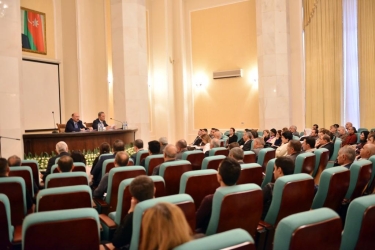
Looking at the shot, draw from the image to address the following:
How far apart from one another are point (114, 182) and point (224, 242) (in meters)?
2.15

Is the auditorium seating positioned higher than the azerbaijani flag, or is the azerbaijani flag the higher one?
the azerbaijani flag

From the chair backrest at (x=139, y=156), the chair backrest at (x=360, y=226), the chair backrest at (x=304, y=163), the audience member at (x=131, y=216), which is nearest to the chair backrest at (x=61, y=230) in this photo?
the audience member at (x=131, y=216)

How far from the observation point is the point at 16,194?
9.74ft

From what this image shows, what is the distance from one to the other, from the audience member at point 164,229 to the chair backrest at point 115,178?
2.00 m

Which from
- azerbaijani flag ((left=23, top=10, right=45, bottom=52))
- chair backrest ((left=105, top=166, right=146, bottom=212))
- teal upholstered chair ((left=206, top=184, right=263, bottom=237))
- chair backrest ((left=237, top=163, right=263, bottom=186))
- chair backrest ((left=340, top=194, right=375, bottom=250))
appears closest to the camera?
chair backrest ((left=340, top=194, right=375, bottom=250))

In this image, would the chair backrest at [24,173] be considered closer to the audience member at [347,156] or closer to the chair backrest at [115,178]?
the chair backrest at [115,178]

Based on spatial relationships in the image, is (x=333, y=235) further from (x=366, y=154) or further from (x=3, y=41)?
(x=3, y=41)

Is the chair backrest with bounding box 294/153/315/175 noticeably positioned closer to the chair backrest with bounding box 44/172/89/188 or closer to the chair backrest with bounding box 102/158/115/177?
the chair backrest with bounding box 102/158/115/177

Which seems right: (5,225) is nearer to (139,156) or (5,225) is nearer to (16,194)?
(16,194)

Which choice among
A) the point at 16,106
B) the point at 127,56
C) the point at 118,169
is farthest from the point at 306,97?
the point at 118,169

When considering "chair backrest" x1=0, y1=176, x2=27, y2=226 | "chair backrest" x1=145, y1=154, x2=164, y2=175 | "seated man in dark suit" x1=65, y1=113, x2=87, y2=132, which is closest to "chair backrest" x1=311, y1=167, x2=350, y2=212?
"chair backrest" x1=145, y1=154, x2=164, y2=175

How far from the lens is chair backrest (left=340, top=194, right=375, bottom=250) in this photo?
73.5 inches

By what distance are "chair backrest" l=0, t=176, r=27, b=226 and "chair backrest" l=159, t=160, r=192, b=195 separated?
4.37ft

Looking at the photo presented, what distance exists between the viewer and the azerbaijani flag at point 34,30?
1104cm
